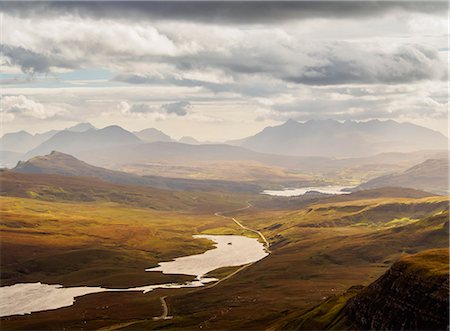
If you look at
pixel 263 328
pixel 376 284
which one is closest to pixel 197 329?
pixel 263 328

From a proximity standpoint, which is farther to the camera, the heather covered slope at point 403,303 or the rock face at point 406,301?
the heather covered slope at point 403,303

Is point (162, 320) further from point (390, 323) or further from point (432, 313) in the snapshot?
point (432, 313)

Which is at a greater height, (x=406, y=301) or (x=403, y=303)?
(x=406, y=301)

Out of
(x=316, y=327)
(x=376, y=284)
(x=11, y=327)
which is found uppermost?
(x=376, y=284)

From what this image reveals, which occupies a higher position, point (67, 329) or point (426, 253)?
point (426, 253)

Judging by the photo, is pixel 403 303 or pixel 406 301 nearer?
pixel 406 301

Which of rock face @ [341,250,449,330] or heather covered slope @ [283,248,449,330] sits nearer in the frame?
rock face @ [341,250,449,330]
